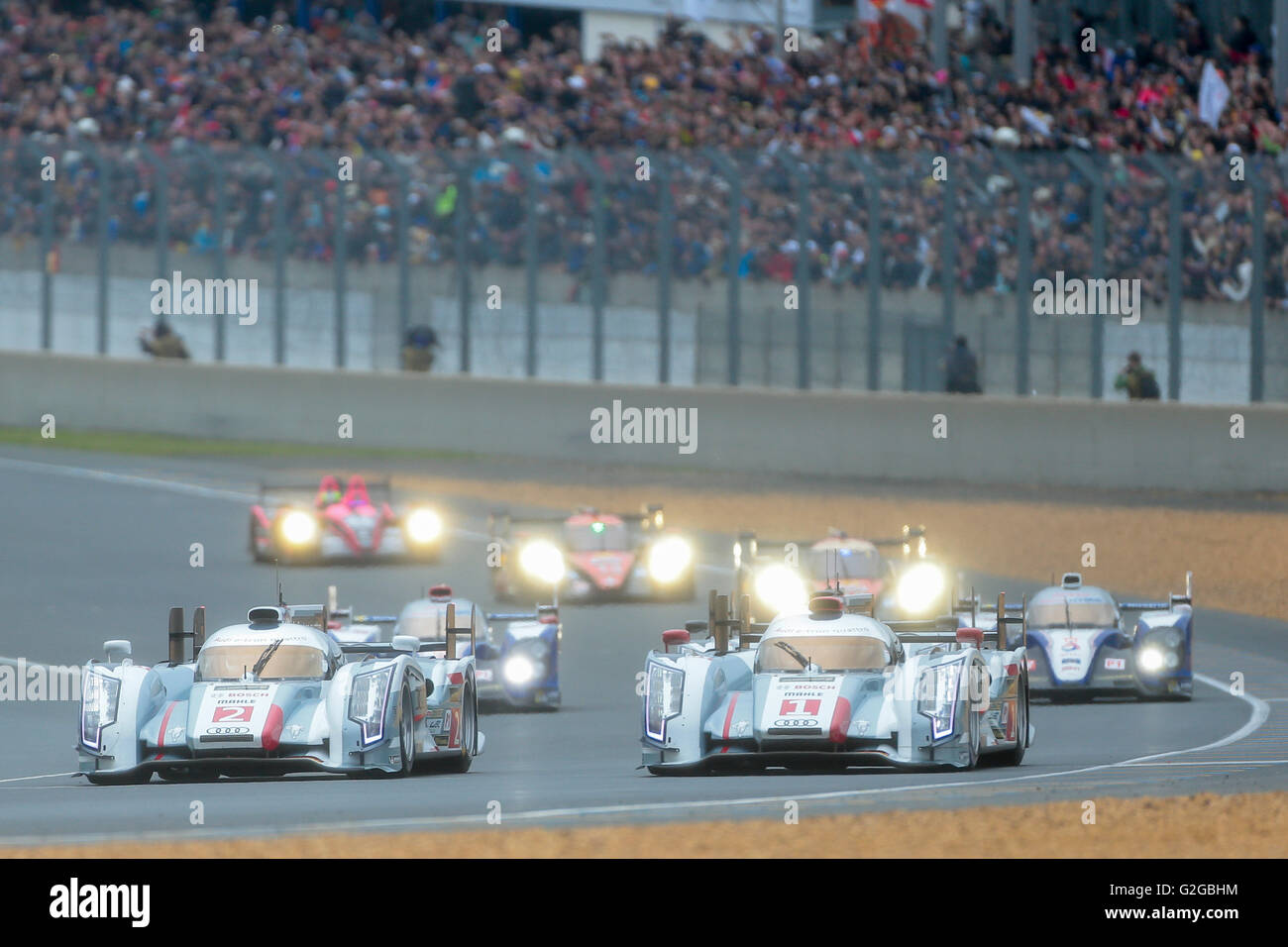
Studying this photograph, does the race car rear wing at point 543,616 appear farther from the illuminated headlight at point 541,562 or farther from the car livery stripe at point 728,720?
the car livery stripe at point 728,720

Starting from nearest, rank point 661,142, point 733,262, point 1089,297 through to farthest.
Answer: point 1089,297 → point 733,262 → point 661,142

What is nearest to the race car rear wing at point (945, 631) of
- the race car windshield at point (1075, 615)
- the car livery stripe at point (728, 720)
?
the car livery stripe at point (728, 720)

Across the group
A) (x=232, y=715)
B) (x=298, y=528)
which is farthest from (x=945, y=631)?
(x=298, y=528)

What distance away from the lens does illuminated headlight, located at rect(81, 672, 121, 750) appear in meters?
13.7

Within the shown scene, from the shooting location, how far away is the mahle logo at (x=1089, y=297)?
2703cm

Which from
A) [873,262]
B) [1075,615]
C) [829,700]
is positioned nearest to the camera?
[829,700]

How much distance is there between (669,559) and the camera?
75.7 feet

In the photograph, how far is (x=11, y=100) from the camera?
39.5 meters

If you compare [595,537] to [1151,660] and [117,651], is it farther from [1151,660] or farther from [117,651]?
[117,651]

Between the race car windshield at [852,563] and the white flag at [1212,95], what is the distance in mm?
11712

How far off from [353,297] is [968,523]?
9.38 metres

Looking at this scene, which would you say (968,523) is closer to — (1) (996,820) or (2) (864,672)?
(2) (864,672)

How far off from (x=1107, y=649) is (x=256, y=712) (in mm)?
7705

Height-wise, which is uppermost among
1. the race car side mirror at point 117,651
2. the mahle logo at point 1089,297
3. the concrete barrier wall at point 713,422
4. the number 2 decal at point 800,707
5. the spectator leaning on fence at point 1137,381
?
the mahle logo at point 1089,297
